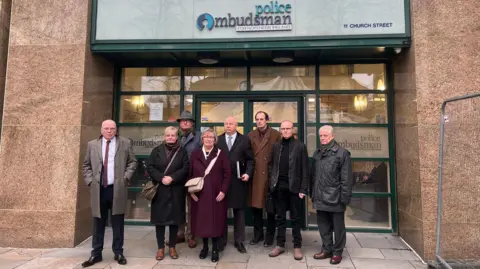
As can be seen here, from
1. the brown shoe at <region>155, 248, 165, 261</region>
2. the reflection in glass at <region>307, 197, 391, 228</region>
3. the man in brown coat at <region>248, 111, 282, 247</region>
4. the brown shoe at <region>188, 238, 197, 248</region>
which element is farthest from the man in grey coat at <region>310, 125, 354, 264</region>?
the brown shoe at <region>155, 248, 165, 261</region>

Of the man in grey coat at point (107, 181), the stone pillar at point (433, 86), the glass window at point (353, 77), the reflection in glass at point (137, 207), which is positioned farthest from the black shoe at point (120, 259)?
the glass window at point (353, 77)

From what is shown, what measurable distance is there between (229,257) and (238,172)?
4.11 ft

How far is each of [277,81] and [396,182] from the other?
297 cm

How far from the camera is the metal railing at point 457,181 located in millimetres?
4000

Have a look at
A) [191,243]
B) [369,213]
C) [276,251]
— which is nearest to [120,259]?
[191,243]

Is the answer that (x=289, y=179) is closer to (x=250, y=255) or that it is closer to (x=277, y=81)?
(x=250, y=255)

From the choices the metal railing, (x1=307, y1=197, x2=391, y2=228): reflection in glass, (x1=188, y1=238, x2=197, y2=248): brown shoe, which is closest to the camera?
the metal railing

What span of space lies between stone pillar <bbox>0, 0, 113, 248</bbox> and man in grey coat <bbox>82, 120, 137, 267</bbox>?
1.05 meters

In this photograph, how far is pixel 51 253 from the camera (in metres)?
4.82

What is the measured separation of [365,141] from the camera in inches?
233

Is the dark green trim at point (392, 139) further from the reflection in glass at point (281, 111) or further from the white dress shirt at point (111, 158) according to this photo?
the white dress shirt at point (111, 158)

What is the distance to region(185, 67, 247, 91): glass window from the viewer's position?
6312 millimetres

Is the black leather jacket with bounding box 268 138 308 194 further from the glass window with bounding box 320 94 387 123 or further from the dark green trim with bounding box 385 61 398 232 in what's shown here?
the dark green trim with bounding box 385 61 398 232

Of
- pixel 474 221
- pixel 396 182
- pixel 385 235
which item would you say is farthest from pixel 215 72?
pixel 474 221
